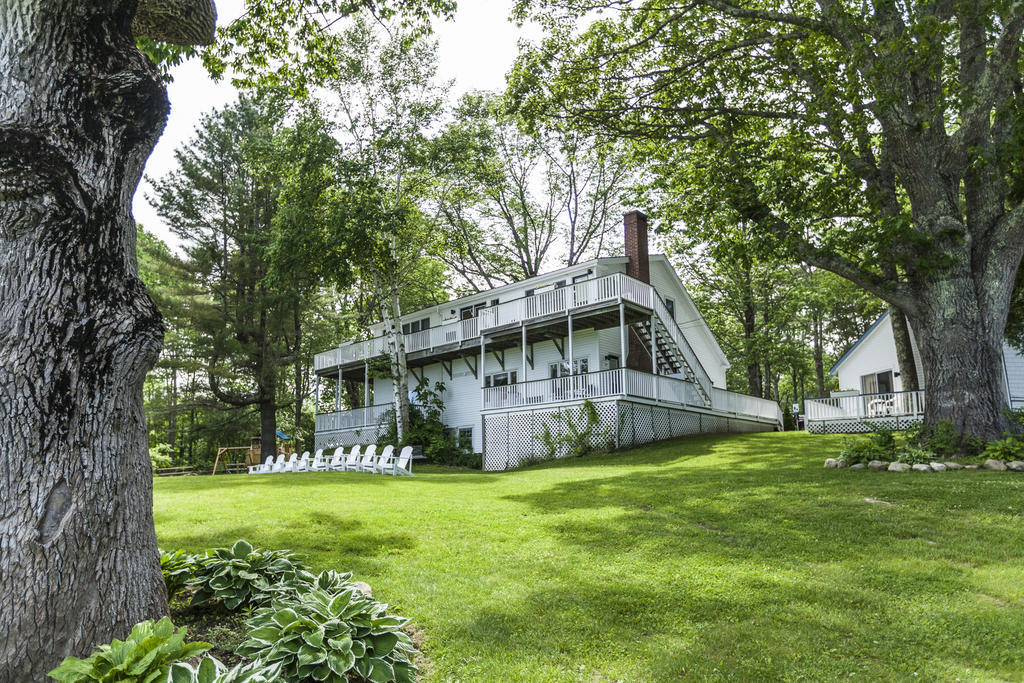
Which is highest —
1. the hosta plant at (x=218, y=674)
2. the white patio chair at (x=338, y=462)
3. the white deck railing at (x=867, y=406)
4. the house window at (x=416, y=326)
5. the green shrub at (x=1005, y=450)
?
the house window at (x=416, y=326)

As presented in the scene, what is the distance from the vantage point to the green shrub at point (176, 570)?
4.48m

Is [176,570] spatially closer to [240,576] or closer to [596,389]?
[240,576]

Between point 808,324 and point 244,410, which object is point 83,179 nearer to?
point 244,410

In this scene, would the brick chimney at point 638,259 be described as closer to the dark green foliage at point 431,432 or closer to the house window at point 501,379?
the house window at point 501,379

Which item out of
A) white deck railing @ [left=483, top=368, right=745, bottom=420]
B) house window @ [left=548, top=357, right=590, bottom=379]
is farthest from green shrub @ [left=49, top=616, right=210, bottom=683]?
house window @ [left=548, top=357, right=590, bottom=379]

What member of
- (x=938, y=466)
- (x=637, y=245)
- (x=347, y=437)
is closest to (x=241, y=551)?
(x=938, y=466)

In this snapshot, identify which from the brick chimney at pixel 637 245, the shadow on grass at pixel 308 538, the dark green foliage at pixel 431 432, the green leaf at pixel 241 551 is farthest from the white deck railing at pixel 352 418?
the green leaf at pixel 241 551

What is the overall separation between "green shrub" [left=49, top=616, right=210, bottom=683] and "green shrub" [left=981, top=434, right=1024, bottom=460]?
11.6 m

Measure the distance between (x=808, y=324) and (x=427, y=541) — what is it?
40.5 m

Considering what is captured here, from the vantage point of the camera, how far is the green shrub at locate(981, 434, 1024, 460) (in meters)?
9.92

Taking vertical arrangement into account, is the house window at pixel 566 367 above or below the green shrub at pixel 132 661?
above

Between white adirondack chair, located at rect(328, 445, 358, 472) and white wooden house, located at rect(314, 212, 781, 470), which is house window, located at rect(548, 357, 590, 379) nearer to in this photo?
white wooden house, located at rect(314, 212, 781, 470)

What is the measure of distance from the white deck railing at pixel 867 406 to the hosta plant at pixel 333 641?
19.7 meters

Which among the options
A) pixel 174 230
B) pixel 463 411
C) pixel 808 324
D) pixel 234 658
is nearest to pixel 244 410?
pixel 174 230
